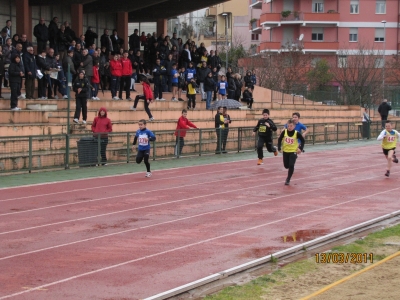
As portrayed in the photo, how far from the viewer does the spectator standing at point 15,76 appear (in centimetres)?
2492

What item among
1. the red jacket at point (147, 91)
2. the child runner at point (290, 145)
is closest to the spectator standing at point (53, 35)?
the red jacket at point (147, 91)

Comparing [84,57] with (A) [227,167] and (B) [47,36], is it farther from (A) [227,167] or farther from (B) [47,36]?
(A) [227,167]

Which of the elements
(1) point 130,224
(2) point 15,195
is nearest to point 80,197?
(2) point 15,195

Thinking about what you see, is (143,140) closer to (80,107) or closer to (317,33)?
(80,107)

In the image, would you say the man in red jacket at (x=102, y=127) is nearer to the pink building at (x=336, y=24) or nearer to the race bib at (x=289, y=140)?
the race bib at (x=289, y=140)

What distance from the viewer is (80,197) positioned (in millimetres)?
18250

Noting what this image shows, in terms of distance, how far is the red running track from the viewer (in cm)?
1020

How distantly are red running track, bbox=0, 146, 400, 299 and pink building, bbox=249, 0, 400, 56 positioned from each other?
2133 inches

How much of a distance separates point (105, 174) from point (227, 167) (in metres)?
4.78

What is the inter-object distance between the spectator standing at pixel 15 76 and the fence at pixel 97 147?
2927 millimetres

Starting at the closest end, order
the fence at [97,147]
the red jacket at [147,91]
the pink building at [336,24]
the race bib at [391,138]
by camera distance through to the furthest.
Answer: the fence at [97,147] < the race bib at [391,138] < the red jacket at [147,91] < the pink building at [336,24]

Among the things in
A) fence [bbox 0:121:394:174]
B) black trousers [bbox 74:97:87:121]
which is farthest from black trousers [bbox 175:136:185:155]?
black trousers [bbox 74:97:87:121]

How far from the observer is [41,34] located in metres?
29.1

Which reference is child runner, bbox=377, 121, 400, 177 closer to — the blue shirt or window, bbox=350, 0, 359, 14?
the blue shirt
